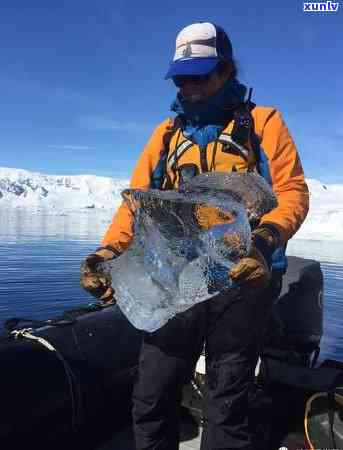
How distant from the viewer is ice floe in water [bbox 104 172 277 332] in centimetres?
214

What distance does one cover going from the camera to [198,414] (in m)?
3.67

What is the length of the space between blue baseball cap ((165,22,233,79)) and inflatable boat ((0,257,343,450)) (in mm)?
1967

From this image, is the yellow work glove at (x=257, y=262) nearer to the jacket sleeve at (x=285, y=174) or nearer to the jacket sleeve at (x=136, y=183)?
the jacket sleeve at (x=285, y=174)

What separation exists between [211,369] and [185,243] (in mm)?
712

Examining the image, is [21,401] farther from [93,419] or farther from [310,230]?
[310,230]

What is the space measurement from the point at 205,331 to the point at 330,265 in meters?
21.0

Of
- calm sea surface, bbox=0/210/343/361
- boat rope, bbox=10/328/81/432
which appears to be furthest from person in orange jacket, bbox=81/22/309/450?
calm sea surface, bbox=0/210/343/361

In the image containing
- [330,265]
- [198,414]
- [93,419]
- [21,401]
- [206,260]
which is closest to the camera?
[206,260]

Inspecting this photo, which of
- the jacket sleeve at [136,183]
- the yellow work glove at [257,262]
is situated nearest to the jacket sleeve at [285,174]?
the yellow work glove at [257,262]

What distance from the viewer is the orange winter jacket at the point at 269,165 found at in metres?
2.29

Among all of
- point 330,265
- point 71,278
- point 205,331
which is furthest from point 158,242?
point 330,265

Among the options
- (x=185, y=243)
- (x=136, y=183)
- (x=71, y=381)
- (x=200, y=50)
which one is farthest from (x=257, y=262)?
(x=71, y=381)

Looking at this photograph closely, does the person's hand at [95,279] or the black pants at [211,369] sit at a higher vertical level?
the person's hand at [95,279]

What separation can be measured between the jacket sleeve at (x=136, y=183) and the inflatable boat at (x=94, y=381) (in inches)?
41.4
